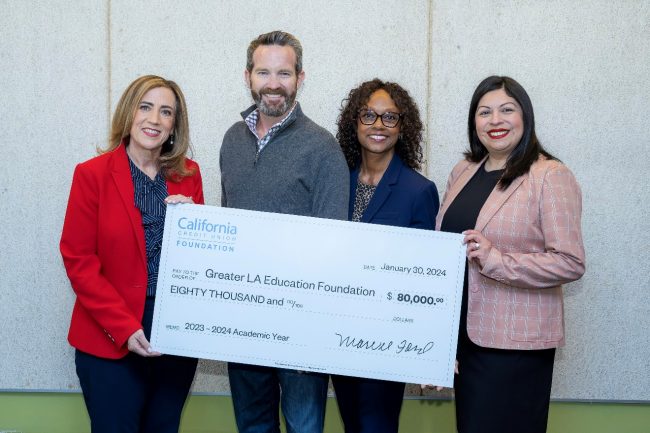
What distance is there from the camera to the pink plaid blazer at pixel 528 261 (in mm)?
2242

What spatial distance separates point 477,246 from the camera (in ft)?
7.48

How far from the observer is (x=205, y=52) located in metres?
3.51

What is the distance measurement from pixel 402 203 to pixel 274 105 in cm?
62

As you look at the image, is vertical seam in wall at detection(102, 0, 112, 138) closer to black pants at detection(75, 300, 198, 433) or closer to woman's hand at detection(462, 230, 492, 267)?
black pants at detection(75, 300, 198, 433)

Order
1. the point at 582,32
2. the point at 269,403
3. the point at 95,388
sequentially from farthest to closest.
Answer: the point at 582,32
the point at 269,403
the point at 95,388

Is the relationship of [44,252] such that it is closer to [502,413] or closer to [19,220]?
[19,220]

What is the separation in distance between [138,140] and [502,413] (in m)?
1.67

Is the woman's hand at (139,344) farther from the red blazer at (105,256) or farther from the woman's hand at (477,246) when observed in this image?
the woman's hand at (477,246)

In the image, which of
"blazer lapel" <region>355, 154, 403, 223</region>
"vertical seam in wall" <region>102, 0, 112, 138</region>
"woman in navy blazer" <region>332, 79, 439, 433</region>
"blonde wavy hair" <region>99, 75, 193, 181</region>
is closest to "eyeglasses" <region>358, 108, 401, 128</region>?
"woman in navy blazer" <region>332, 79, 439, 433</region>

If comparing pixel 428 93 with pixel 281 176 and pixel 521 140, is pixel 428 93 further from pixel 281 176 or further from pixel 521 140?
pixel 281 176

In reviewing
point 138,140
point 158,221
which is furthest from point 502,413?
point 138,140

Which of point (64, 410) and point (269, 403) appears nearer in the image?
point (269, 403)

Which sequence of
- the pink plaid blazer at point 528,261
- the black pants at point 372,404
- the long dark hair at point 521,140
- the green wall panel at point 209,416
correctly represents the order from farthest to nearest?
1. the green wall panel at point 209,416
2. the black pants at point 372,404
3. the long dark hair at point 521,140
4. the pink plaid blazer at point 528,261
